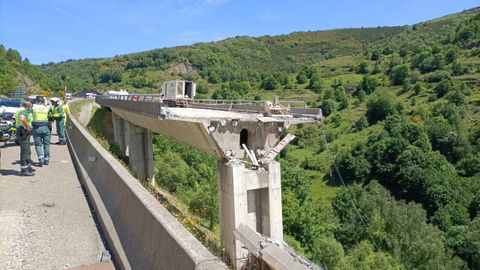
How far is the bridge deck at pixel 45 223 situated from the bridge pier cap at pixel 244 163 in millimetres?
3989

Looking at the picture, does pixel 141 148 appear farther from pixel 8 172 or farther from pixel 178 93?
pixel 8 172

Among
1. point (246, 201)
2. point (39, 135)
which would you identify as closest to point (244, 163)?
point (246, 201)

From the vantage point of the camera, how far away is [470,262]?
36.1m

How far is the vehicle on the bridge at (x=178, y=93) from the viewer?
75.3 ft

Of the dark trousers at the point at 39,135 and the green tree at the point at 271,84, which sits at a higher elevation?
the green tree at the point at 271,84

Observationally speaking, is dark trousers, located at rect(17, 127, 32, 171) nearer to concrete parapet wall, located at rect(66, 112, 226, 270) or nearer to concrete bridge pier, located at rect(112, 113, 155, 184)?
concrete parapet wall, located at rect(66, 112, 226, 270)

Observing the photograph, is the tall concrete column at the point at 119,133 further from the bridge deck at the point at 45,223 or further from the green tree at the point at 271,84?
the green tree at the point at 271,84

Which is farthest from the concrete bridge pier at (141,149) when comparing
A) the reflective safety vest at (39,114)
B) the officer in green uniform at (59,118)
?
the reflective safety vest at (39,114)

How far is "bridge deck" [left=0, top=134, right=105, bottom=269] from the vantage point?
586cm

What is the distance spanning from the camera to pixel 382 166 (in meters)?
63.2

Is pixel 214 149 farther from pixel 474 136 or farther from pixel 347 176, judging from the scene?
pixel 474 136

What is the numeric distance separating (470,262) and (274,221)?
104 ft

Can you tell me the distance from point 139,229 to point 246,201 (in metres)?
6.80

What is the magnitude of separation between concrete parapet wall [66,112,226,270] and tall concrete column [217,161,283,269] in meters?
4.12
